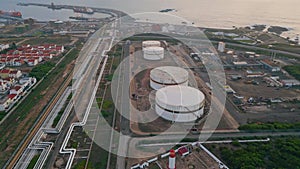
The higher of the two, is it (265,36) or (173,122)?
(265,36)

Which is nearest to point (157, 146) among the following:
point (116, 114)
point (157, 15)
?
point (116, 114)

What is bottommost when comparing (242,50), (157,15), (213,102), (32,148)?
(32,148)

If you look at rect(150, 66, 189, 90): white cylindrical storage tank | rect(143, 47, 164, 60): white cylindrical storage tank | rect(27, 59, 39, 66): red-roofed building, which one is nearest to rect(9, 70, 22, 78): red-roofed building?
rect(27, 59, 39, 66): red-roofed building

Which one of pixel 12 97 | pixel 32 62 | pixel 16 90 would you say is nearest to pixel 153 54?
pixel 32 62

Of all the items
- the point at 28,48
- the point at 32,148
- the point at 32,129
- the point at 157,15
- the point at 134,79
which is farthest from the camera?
the point at 157,15

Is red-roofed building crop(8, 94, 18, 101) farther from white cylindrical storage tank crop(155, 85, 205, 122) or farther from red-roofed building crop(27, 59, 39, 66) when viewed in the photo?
white cylindrical storage tank crop(155, 85, 205, 122)

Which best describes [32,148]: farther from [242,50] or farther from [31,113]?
[242,50]

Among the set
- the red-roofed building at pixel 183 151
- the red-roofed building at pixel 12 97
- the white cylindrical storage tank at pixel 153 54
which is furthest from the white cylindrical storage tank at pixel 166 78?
the red-roofed building at pixel 12 97

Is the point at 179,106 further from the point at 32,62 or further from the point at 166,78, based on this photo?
the point at 32,62
